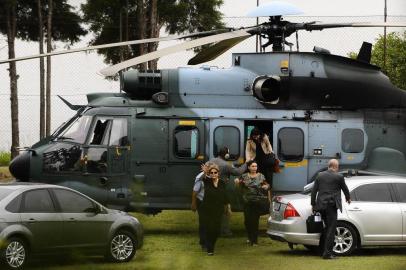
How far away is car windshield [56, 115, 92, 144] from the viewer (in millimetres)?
16594

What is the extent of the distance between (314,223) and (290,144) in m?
3.16

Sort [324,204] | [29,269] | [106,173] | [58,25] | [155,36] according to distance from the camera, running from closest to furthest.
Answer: [29,269] < [58,25] < [155,36] < [324,204] < [106,173]

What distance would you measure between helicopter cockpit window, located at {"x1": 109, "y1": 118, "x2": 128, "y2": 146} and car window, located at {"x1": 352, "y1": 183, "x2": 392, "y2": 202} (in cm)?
457

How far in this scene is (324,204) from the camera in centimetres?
1387

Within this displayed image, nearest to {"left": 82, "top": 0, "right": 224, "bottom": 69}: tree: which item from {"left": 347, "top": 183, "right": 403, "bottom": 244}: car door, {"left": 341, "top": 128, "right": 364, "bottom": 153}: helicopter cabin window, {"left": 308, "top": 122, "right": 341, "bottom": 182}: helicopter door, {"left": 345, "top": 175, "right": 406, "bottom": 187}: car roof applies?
{"left": 347, "top": 183, "right": 403, "bottom": 244}: car door

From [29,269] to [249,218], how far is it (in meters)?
12.8

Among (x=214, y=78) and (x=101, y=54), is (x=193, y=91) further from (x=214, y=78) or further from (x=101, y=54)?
(x=101, y=54)

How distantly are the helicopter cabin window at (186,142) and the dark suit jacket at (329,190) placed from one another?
→ 3.35 meters

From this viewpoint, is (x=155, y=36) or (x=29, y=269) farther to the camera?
(x=155, y=36)

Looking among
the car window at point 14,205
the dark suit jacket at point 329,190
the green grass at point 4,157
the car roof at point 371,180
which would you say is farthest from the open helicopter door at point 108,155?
the car window at point 14,205

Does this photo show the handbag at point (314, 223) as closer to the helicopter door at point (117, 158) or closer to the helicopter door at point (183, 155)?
the helicopter door at point (183, 155)

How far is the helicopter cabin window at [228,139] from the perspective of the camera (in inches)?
661

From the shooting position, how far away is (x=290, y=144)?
16875 mm

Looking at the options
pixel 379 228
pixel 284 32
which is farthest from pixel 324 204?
pixel 284 32
